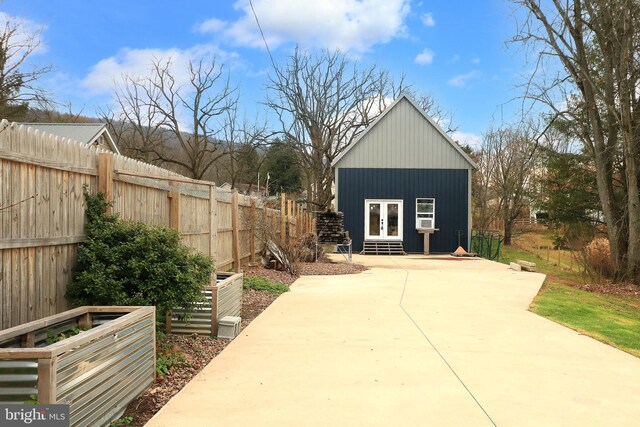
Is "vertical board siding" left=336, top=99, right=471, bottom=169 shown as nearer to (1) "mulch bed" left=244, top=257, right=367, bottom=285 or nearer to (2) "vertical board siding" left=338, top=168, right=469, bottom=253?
(2) "vertical board siding" left=338, top=168, right=469, bottom=253

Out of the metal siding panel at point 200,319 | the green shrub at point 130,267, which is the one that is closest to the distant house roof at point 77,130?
the metal siding panel at point 200,319

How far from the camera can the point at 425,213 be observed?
26000 millimetres

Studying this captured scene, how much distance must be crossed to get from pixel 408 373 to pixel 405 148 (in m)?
21.3

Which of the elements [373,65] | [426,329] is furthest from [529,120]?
[426,329]

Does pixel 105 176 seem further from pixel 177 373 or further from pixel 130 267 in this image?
pixel 177 373

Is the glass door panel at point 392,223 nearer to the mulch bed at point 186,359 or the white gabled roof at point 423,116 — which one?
the white gabled roof at point 423,116

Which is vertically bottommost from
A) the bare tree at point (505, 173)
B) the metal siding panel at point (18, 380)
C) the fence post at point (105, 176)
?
the metal siding panel at point (18, 380)

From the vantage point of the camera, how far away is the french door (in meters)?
25.9

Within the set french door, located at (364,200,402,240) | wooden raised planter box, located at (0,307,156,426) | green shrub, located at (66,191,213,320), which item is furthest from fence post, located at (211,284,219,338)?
french door, located at (364,200,402,240)

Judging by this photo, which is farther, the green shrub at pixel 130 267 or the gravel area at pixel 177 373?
the green shrub at pixel 130 267

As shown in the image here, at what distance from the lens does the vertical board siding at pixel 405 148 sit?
2584 centimetres

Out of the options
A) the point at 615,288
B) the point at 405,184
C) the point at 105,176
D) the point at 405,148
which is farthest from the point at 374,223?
the point at 105,176

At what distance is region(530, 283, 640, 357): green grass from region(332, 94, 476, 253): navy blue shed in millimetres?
12340

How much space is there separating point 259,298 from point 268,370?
4.75m
